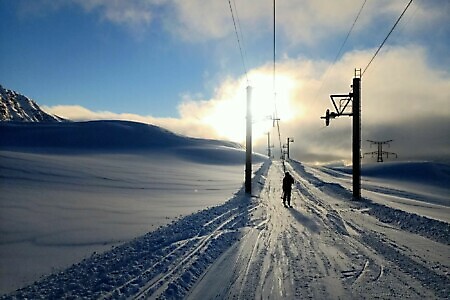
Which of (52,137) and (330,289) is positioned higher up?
(52,137)

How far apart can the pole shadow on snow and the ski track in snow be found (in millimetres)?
36

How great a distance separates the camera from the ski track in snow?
22.9 feet

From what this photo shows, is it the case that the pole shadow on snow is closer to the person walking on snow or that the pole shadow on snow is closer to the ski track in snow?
the ski track in snow

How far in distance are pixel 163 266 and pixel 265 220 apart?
7769mm

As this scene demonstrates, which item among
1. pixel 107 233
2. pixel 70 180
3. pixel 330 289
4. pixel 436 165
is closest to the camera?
pixel 330 289

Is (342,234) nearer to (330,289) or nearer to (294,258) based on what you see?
(294,258)

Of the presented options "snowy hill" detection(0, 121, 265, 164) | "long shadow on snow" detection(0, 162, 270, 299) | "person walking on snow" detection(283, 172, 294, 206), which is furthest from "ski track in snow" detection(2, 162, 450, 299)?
"snowy hill" detection(0, 121, 265, 164)

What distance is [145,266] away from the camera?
8.36 metres

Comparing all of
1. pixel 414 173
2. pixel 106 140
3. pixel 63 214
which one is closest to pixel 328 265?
pixel 63 214

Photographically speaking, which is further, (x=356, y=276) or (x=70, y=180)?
(x=70, y=180)

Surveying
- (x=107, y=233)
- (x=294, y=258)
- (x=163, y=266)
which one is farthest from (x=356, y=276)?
(x=107, y=233)

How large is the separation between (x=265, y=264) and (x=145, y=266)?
2.55 m

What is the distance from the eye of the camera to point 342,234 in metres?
12.8

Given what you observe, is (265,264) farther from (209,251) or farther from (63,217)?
(63,217)
